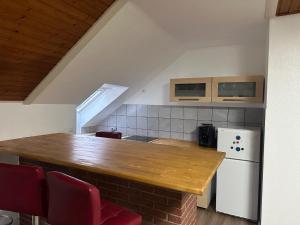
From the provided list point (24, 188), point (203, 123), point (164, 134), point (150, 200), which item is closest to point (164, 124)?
point (164, 134)

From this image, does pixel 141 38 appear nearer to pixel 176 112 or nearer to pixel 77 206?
pixel 176 112

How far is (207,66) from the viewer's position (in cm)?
351

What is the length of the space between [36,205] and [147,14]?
6.62 ft

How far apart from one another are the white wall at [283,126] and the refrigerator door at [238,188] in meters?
0.26

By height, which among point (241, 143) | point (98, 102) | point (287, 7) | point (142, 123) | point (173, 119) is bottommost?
point (241, 143)

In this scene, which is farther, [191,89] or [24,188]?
[191,89]

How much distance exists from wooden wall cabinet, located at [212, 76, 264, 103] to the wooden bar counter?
1354 mm

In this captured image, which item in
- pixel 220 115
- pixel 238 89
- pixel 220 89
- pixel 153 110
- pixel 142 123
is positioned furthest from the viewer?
pixel 142 123

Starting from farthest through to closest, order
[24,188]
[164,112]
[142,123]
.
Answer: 1. [142,123]
2. [164,112]
3. [24,188]

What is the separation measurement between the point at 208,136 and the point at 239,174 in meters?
0.66

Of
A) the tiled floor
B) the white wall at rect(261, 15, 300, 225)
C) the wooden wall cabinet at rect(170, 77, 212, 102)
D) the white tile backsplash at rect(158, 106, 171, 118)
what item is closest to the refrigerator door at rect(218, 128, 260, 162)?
the white wall at rect(261, 15, 300, 225)

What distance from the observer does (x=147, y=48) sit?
9.95ft

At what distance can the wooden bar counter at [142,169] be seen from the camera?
4.07ft

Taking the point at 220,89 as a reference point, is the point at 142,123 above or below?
below
